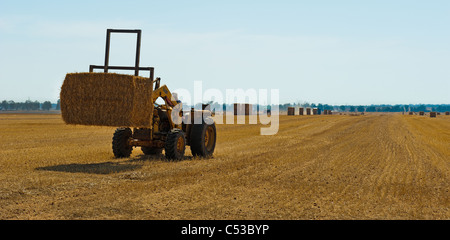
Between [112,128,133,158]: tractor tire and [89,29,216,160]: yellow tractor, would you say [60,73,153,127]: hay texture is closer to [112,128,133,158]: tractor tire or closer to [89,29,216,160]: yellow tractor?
[89,29,216,160]: yellow tractor

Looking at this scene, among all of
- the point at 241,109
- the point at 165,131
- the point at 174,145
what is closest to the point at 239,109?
the point at 241,109

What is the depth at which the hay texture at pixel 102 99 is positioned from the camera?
43.4ft

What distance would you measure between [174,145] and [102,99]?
278cm

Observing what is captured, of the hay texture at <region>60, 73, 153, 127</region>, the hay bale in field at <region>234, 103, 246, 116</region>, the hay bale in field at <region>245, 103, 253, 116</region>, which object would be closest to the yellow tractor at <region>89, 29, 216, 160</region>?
the hay texture at <region>60, 73, 153, 127</region>

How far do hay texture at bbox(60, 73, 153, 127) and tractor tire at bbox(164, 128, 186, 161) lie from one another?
1.66m

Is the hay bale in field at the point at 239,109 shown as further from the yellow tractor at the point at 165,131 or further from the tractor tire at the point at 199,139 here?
the tractor tire at the point at 199,139

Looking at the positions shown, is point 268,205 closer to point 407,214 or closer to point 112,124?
point 407,214

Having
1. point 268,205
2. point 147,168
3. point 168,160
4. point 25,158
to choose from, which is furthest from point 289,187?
point 25,158

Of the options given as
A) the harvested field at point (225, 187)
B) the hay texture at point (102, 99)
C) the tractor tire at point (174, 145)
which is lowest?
the harvested field at point (225, 187)

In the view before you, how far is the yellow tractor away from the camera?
14854mm

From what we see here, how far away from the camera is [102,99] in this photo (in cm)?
1328

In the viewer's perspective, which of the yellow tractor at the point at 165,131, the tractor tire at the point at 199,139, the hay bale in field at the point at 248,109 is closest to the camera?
the yellow tractor at the point at 165,131

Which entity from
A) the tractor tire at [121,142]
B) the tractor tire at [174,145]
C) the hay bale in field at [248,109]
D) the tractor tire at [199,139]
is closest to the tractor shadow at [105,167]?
the tractor tire at [174,145]

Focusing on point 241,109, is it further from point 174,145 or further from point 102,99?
point 102,99
